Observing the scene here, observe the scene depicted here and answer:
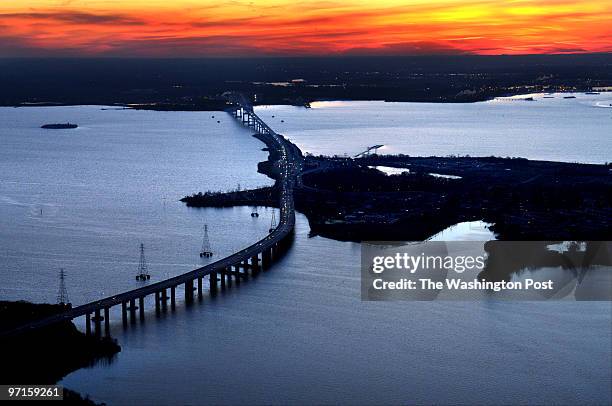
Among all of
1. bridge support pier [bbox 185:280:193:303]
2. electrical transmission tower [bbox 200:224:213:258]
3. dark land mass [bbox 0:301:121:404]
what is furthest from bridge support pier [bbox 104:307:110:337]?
electrical transmission tower [bbox 200:224:213:258]

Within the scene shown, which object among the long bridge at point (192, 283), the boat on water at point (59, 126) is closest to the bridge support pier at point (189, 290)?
the long bridge at point (192, 283)

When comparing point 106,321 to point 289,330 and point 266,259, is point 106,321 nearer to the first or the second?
point 289,330

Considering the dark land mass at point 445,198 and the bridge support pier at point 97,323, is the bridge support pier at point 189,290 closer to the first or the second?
the bridge support pier at point 97,323

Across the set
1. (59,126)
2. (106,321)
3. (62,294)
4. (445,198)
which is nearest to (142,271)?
(62,294)

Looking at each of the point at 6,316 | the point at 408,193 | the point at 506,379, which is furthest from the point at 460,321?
the point at 408,193

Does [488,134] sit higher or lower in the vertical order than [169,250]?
higher

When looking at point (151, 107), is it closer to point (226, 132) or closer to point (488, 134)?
point (226, 132)

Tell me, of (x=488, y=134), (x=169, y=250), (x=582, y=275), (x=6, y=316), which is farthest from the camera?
(x=488, y=134)
